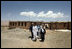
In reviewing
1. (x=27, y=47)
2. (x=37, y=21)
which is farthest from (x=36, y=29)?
(x=37, y=21)

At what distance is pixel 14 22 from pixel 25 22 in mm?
2652

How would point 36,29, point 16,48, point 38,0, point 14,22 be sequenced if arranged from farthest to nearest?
1. point 14,22
2. point 38,0
3. point 36,29
4. point 16,48

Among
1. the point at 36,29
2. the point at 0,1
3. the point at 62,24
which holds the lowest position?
the point at 62,24

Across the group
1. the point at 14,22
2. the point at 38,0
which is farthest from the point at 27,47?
the point at 14,22

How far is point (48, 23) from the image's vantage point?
2331cm

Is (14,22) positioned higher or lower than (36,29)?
lower

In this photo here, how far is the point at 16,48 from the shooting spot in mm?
8898

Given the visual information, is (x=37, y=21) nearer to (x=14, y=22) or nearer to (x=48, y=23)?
(x=48, y=23)

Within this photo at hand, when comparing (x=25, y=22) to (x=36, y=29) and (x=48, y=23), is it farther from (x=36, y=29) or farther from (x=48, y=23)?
(x=36, y=29)

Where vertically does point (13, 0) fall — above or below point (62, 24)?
above

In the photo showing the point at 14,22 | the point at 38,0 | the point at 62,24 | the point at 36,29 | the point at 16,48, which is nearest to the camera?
the point at 16,48

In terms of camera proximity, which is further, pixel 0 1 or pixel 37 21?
pixel 37 21

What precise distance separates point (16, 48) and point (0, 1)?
5.33 metres


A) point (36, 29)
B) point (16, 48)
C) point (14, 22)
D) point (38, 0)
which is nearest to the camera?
point (16, 48)
